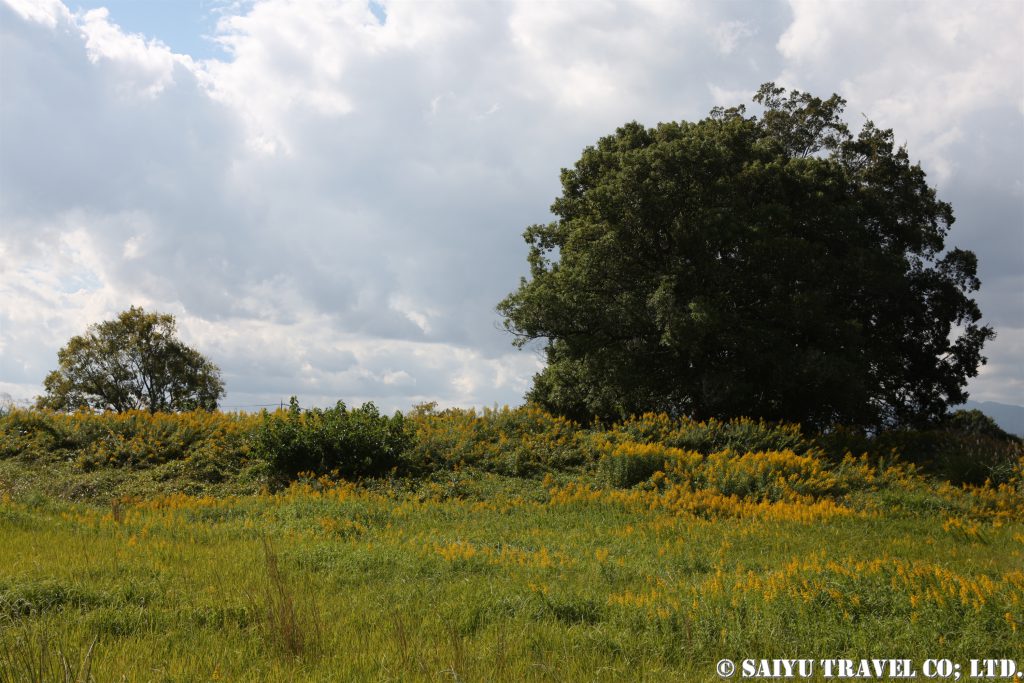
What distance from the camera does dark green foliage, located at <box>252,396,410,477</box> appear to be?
49.6 feet

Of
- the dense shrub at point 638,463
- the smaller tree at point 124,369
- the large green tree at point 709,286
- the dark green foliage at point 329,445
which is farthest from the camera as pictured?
the smaller tree at point 124,369

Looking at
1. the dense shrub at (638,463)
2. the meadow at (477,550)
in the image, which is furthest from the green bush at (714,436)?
the dense shrub at (638,463)

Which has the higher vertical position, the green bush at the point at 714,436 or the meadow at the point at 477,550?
the green bush at the point at 714,436

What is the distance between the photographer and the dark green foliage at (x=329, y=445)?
15.1 m

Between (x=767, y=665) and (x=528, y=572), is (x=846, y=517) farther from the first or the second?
(x=767, y=665)

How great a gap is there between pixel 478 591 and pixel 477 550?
2.18 m

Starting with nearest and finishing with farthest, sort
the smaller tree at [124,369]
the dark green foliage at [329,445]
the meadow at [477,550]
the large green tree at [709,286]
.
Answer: the meadow at [477,550]
the dark green foliage at [329,445]
the large green tree at [709,286]
the smaller tree at [124,369]

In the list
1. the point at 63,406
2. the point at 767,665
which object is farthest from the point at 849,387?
the point at 63,406

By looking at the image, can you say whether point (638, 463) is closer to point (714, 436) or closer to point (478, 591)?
point (714, 436)

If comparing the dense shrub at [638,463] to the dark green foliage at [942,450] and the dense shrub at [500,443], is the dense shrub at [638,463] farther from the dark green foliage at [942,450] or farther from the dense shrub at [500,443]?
the dark green foliage at [942,450]

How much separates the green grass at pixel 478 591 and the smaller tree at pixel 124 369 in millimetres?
22922

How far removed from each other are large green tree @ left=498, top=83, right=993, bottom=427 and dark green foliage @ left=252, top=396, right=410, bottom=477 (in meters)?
6.17

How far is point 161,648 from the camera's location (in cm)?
514

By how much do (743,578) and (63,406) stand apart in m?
33.6
